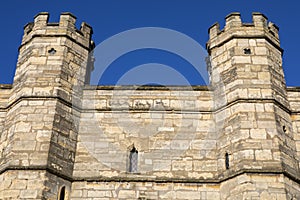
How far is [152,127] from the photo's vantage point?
10773 mm

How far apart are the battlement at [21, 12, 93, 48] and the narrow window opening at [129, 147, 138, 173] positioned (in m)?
3.17

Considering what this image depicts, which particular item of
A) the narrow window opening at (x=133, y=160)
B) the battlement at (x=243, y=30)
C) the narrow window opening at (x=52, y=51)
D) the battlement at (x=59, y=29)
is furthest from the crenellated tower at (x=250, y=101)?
the narrow window opening at (x=52, y=51)

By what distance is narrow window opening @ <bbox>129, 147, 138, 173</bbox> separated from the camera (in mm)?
10250

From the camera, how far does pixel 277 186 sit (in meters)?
9.07

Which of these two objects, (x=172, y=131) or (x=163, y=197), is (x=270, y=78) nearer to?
(x=172, y=131)

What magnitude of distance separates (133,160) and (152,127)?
90 cm

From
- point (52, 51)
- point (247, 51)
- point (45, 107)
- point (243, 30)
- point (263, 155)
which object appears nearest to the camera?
point (263, 155)

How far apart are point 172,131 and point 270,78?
2521 millimetres

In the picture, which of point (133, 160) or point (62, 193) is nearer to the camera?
point (62, 193)

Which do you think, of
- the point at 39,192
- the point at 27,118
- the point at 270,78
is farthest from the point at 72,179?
the point at 270,78

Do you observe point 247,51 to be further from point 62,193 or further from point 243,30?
point 62,193

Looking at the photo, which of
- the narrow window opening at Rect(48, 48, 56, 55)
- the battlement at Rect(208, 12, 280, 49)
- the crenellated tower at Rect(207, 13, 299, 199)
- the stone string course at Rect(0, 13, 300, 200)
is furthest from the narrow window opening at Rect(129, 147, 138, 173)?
the battlement at Rect(208, 12, 280, 49)

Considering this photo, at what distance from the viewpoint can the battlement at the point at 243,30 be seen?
11.5m

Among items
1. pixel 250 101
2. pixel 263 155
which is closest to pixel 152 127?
pixel 250 101
